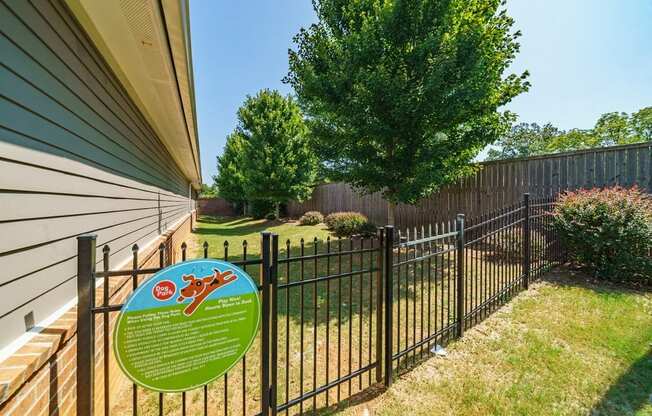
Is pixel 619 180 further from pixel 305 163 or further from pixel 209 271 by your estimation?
pixel 305 163

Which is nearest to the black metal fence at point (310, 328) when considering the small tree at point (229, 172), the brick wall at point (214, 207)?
the small tree at point (229, 172)

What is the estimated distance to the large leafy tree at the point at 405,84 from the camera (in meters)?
6.26

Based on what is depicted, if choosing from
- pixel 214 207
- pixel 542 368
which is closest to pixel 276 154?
pixel 542 368

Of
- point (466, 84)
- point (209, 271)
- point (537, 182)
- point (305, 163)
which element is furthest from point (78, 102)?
point (305, 163)

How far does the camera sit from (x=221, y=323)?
5.81 feet

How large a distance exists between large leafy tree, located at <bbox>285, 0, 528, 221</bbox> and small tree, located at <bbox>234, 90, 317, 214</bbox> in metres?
8.68

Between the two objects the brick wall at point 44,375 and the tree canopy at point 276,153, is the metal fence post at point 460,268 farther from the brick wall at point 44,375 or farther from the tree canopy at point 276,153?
the tree canopy at point 276,153

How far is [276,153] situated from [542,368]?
50.9ft

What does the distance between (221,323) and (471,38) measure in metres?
7.25

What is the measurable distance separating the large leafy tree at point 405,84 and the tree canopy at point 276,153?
27.6ft

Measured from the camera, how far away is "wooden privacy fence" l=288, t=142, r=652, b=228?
20.4 feet

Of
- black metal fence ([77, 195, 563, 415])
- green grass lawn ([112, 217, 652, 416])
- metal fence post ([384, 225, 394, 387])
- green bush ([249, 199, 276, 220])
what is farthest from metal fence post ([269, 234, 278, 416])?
green bush ([249, 199, 276, 220])

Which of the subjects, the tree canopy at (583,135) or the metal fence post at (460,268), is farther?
the tree canopy at (583,135)

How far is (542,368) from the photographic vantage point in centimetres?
304
